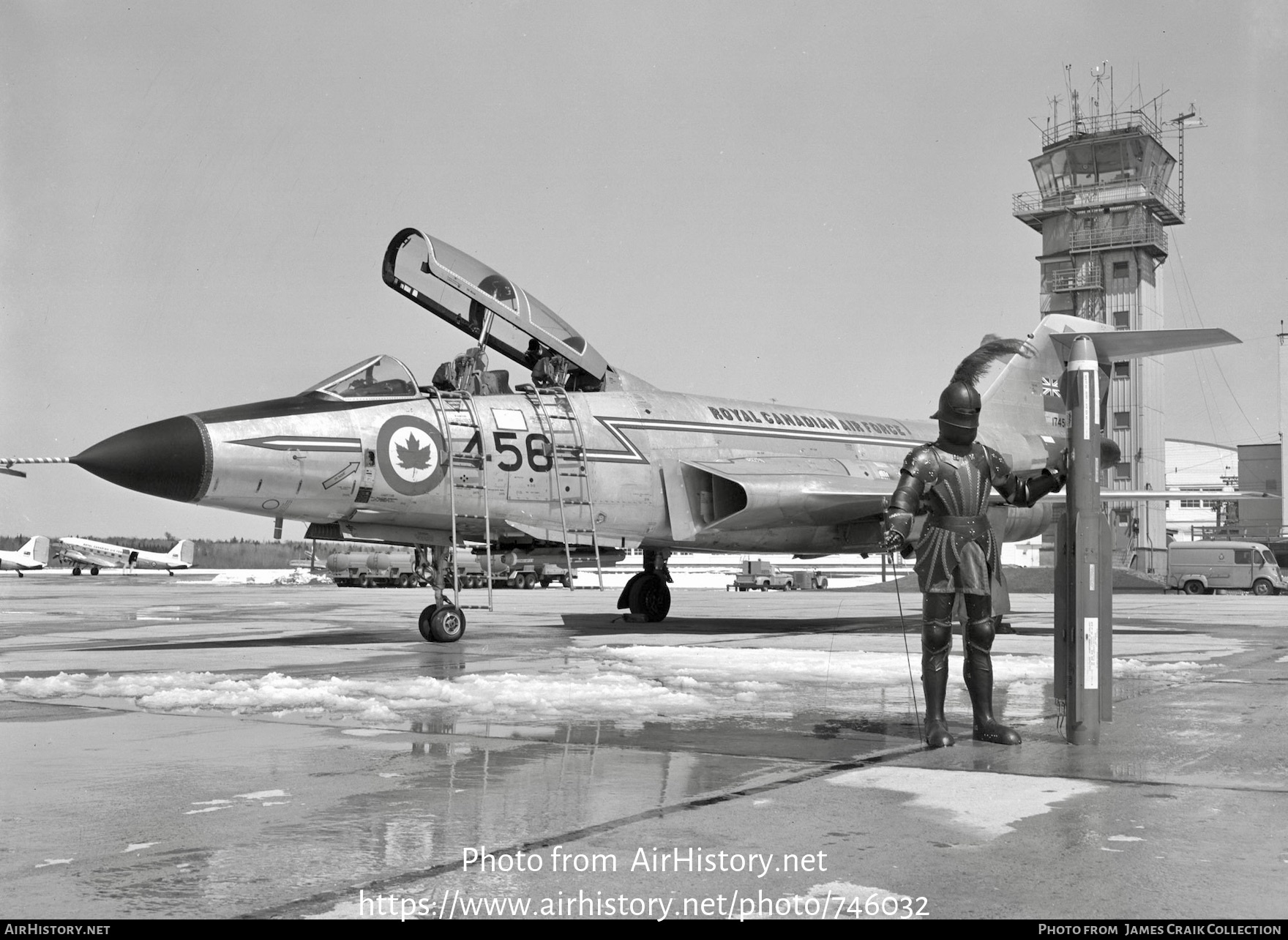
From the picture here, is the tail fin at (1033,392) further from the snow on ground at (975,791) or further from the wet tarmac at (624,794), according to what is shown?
the snow on ground at (975,791)

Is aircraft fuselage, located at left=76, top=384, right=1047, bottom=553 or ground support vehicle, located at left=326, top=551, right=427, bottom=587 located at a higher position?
aircraft fuselage, located at left=76, top=384, right=1047, bottom=553

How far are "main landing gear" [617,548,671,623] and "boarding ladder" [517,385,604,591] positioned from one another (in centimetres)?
315

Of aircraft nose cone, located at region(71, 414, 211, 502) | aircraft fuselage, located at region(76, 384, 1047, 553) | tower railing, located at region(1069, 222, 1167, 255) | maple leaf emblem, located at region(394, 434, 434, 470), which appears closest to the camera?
aircraft nose cone, located at region(71, 414, 211, 502)

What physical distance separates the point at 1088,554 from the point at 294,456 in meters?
8.19

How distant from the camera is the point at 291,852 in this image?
11.6 feet

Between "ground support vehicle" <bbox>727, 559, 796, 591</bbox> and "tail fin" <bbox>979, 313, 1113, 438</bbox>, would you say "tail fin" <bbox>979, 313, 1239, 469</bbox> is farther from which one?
"ground support vehicle" <bbox>727, 559, 796, 591</bbox>

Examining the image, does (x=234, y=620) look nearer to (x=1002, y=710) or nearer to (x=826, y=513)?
(x=826, y=513)

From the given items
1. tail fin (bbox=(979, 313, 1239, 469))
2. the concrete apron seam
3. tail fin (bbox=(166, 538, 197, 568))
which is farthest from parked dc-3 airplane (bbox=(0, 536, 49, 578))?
the concrete apron seam

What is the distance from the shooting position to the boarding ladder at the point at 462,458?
12.9 m

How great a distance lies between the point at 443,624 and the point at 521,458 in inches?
87.1

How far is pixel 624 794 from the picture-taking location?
4.38 meters

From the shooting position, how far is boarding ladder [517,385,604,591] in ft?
45.6

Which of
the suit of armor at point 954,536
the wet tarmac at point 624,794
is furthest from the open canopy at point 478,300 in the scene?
the suit of armor at point 954,536

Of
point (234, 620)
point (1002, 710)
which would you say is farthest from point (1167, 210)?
point (1002, 710)
